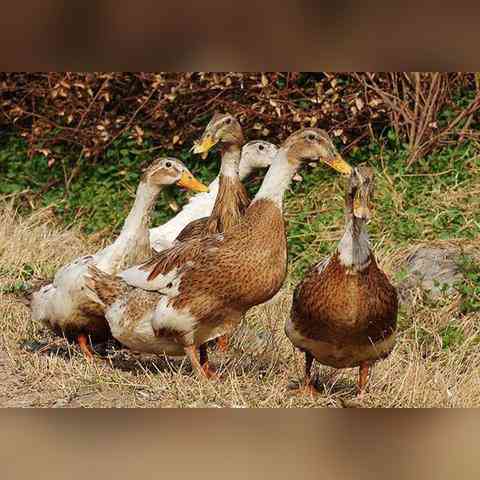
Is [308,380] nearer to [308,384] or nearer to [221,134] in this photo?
[308,384]

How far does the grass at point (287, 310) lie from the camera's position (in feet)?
14.5

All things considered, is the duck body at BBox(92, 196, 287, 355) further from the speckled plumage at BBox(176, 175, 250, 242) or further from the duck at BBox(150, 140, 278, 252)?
the duck at BBox(150, 140, 278, 252)

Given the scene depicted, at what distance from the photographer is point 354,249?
13.1ft

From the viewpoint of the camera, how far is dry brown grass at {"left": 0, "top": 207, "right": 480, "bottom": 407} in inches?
171

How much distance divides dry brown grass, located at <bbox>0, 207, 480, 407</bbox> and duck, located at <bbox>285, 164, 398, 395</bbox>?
0.34 metres

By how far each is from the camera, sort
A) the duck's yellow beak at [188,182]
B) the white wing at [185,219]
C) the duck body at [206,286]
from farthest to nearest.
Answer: the white wing at [185,219], the duck's yellow beak at [188,182], the duck body at [206,286]

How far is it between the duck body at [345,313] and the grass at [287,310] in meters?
0.31

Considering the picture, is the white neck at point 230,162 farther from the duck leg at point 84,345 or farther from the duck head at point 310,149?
the duck leg at point 84,345

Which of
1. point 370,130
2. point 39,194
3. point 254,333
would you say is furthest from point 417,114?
point 39,194

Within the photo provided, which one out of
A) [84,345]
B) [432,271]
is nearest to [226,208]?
[84,345]

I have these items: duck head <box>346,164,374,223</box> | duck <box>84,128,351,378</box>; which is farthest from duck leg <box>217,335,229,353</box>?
duck head <box>346,164,374,223</box>

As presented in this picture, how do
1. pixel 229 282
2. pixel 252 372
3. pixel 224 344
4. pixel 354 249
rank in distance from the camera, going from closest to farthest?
pixel 354 249
pixel 229 282
pixel 252 372
pixel 224 344

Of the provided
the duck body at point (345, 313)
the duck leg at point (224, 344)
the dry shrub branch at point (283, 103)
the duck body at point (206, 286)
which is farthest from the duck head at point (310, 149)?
the dry shrub branch at point (283, 103)

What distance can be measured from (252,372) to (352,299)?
0.75m
